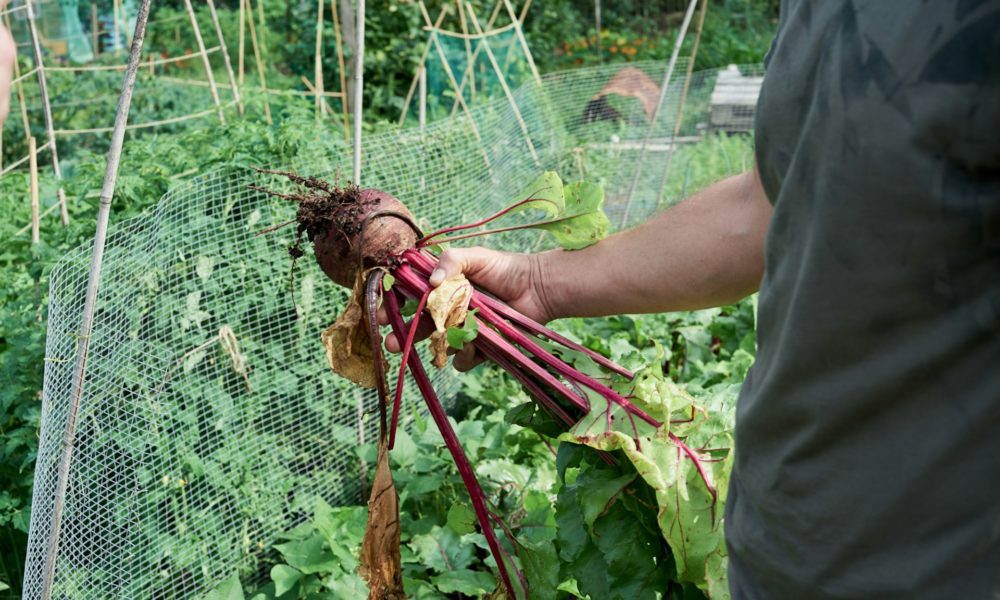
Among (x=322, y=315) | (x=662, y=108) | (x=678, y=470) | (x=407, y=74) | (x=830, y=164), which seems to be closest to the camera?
(x=830, y=164)

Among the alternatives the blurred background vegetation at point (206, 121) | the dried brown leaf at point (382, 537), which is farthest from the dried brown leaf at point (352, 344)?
the blurred background vegetation at point (206, 121)

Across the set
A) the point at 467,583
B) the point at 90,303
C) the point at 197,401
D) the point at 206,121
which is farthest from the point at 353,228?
the point at 206,121

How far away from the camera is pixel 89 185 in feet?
11.6

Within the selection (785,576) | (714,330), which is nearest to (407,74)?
(714,330)

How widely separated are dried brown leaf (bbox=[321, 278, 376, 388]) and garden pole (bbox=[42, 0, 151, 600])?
635 mm

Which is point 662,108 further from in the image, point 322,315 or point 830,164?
point 830,164

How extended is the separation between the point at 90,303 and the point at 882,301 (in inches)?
78.2

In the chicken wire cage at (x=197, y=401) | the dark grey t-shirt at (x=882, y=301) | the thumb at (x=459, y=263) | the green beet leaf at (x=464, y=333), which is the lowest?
the chicken wire cage at (x=197, y=401)

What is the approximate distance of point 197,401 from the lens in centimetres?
301

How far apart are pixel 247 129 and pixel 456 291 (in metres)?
1.75

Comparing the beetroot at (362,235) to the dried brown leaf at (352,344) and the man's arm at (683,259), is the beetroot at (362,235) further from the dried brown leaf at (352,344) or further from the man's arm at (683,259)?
the man's arm at (683,259)

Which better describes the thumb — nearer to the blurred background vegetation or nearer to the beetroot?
the beetroot

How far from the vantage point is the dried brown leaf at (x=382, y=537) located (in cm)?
221

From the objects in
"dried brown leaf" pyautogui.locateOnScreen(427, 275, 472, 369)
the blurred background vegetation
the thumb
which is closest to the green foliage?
the blurred background vegetation
